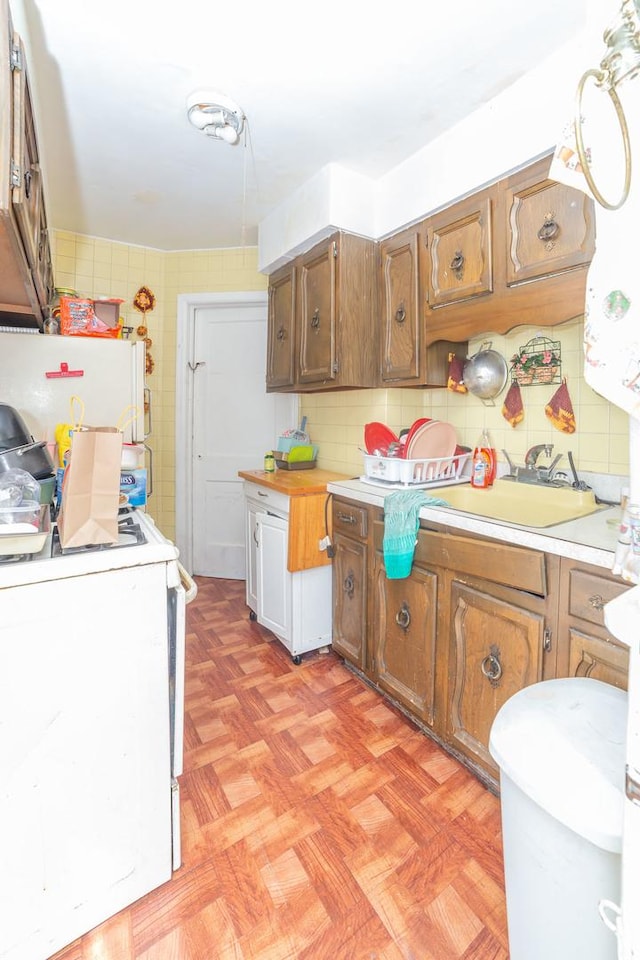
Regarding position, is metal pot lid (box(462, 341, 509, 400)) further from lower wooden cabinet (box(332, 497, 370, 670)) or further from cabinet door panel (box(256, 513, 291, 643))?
cabinet door panel (box(256, 513, 291, 643))

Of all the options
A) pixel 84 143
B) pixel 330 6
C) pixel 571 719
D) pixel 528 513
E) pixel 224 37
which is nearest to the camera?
pixel 571 719

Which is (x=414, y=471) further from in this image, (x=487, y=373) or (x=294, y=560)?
(x=294, y=560)

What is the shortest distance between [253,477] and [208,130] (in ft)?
5.10

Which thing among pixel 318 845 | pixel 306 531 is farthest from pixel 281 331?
pixel 318 845

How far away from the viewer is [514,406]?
6.48 feet

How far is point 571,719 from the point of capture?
2.71ft

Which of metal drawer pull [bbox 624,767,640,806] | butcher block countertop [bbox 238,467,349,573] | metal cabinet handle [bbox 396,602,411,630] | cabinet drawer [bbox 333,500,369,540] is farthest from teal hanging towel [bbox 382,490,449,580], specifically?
metal drawer pull [bbox 624,767,640,806]

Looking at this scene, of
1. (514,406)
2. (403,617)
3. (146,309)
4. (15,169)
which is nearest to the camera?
(15,169)

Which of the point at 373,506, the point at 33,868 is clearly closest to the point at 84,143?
the point at 373,506

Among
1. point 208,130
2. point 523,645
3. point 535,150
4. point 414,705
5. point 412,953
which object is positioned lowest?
point 412,953

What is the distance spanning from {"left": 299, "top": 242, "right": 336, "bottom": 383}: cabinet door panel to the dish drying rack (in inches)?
20.2

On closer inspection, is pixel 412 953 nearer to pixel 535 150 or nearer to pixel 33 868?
pixel 33 868

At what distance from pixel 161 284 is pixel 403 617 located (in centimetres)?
285

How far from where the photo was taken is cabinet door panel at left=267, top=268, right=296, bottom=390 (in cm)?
259
